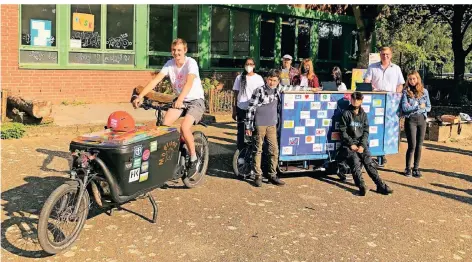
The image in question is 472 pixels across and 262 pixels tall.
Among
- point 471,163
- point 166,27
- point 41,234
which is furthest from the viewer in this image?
point 166,27

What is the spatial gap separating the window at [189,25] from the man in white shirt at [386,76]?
9.36 m

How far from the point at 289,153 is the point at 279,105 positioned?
72 centimetres

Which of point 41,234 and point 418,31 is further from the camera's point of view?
point 418,31

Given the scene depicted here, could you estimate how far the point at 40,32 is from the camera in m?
13.1

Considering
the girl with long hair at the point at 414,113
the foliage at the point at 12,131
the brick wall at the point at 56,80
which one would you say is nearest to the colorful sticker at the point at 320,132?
the girl with long hair at the point at 414,113

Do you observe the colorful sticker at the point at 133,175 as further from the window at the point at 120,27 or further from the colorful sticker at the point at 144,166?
the window at the point at 120,27

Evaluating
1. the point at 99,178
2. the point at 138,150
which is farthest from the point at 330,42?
the point at 99,178

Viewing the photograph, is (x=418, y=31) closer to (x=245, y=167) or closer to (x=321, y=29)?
(x=321, y=29)

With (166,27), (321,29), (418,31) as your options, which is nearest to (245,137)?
(166,27)

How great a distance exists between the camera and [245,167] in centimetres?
722

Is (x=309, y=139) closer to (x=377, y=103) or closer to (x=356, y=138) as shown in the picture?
(x=356, y=138)

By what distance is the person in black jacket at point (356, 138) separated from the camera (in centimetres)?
684
